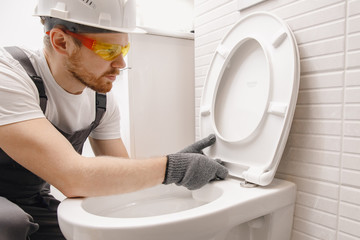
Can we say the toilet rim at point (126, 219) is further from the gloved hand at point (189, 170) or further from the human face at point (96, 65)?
the human face at point (96, 65)

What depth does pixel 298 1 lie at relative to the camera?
0.64 meters

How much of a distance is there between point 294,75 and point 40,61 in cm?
67

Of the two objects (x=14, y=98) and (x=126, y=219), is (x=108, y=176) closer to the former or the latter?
(x=126, y=219)

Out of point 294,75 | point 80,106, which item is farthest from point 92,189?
point 294,75

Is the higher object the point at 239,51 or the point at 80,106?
the point at 239,51

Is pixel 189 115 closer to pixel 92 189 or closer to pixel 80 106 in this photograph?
pixel 80 106

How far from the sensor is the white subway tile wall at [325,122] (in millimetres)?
550

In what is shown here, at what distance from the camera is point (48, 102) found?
711 millimetres

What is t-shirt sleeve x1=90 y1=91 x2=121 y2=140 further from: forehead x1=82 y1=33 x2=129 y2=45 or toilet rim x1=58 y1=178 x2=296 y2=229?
toilet rim x1=58 y1=178 x2=296 y2=229

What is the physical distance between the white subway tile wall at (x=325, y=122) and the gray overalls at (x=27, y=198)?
2.00ft

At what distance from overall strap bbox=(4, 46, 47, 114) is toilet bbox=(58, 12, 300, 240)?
0.29 meters

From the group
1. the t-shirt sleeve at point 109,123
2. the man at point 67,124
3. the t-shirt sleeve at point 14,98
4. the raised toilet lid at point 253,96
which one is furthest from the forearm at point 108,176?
the t-shirt sleeve at point 109,123

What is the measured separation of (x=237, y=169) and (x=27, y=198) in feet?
2.15

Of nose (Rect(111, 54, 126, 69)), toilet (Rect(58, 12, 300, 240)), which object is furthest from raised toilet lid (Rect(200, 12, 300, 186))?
nose (Rect(111, 54, 126, 69))
